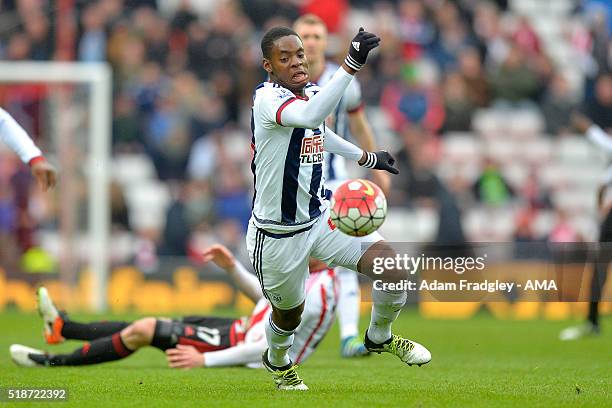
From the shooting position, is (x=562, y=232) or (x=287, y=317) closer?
(x=287, y=317)

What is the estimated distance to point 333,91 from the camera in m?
6.86

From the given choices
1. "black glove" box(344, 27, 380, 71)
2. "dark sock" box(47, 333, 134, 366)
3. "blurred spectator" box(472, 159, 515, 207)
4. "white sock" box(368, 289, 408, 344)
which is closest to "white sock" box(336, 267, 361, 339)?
"dark sock" box(47, 333, 134, 366)

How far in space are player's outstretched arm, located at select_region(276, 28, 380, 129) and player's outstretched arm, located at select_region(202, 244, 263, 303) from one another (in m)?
2.71

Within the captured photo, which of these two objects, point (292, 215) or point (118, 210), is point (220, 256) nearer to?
point (292, 215)

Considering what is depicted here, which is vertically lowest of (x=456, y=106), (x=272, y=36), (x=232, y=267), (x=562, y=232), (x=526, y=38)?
(x=562, y=232)

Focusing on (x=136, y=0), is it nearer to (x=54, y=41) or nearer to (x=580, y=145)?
(x=54, y=41)

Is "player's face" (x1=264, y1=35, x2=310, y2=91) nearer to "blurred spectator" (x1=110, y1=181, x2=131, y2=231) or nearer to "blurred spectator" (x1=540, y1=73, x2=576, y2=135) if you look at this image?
"blurred spectator" (x1=110, y1=181, x2=131, y2=231)

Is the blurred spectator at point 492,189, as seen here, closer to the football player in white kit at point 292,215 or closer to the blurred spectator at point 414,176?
the blurred spectator at point 414,176

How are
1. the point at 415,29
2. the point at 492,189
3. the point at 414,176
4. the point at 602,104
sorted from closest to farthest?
the point at 602,104, the point at 414,176, the point at 492,189, the point at 415,29

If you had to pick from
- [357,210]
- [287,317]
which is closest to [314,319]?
[287,317]

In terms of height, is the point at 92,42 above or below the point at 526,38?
below

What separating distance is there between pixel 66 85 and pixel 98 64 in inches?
99.2

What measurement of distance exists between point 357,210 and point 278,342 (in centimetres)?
124

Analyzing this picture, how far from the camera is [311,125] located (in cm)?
700
